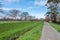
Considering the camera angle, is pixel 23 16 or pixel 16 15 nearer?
pixel 16 15

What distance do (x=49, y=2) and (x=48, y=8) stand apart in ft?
12.5

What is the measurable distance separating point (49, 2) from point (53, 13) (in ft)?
23.1

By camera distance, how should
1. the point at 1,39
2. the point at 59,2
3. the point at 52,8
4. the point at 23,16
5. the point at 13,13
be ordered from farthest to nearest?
1. the point at 23,16
2. the point at 13,13
3. the point at 52,8
4. the point at 59,2
5. the point at 1,39

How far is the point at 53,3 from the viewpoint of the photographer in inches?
2840

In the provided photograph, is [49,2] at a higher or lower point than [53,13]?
higher

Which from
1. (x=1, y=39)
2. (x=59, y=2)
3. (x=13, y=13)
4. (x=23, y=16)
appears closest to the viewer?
(x=1, y=39)

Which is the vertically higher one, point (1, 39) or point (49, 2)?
point (49, 2)

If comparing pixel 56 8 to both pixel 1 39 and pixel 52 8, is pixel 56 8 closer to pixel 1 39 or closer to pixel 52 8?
pixel 52 8

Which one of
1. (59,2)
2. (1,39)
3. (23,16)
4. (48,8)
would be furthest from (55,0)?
(23,16)

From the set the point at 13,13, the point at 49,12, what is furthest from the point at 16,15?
the point at 49,12

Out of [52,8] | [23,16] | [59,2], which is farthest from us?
[23,16]

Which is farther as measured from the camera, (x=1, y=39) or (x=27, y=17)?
(x=27, y=17)

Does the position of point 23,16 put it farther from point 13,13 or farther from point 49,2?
point 49,2

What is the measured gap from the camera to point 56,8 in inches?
2862
